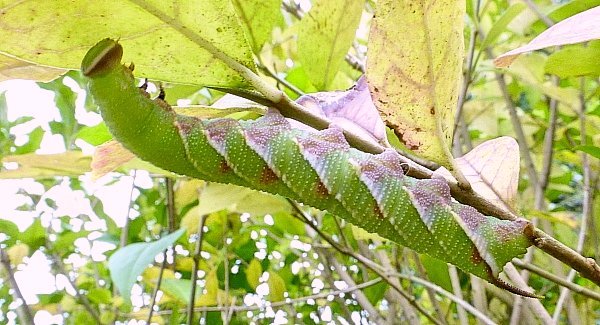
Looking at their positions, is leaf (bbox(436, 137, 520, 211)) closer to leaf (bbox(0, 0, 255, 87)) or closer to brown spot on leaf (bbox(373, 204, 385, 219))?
brown spot on leaf (bbox(373, 204, 385, 219))

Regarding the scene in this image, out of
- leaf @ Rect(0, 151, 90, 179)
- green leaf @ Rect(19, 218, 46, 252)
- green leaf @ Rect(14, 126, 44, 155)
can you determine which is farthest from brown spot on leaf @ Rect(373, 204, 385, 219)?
green leaf @ Rect(14, 126, 44, 155)

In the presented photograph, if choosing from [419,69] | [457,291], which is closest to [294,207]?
[457,291]

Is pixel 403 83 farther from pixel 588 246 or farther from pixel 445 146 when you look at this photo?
pixel 588 246

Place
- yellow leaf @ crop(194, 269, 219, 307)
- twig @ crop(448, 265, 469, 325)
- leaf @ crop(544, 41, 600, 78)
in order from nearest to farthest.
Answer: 1. leaf @ crop(544, 41, 600, 78)
2. twig @ crop(448, 265, 469, 325)
3. yellow leaf @ crop(194, 269, 219, 307)

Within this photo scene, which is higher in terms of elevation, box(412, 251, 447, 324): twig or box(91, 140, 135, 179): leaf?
box(91, 140, 135, 179): leaf

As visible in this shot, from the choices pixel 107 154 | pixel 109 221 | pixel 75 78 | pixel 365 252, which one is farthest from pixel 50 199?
pixel 107 154

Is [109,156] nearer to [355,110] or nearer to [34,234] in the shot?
[355,110]

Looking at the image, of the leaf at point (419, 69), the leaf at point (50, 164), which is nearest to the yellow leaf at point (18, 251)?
the leaf at point (50, 164)
